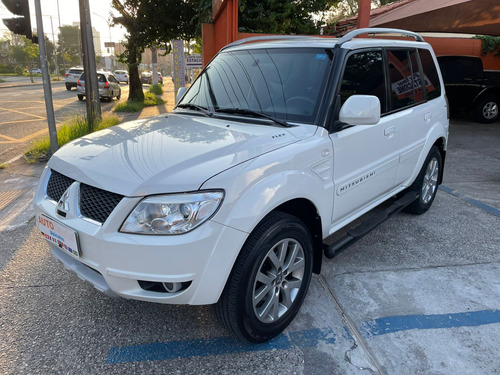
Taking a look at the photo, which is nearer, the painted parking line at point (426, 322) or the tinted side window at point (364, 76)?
the painted parking line at point (426, 322)

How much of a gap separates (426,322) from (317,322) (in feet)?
2.50

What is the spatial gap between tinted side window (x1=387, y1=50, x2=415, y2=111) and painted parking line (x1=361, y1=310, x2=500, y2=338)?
180 centimetres

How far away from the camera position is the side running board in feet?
9.54

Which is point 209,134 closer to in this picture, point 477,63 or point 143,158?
point 143,158

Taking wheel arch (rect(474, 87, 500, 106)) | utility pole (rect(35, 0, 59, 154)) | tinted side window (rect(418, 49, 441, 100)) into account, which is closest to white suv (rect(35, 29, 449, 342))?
tinted side window (rect(418, 49, 441, 100))

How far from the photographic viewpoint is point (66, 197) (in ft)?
7.63

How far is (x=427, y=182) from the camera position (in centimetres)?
446

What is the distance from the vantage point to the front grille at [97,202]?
211cm

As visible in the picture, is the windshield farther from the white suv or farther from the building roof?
the building roof

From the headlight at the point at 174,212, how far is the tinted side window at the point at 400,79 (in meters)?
2.27

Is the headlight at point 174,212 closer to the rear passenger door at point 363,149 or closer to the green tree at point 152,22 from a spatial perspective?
the rear passenger door at point 363,149

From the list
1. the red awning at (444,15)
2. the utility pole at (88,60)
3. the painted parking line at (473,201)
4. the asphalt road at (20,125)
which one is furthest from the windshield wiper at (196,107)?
the red awning at (444,15)

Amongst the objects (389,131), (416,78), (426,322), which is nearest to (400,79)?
(416,78)

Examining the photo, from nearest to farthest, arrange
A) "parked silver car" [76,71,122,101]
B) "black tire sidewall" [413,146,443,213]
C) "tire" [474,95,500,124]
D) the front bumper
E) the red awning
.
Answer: the front bumper
"black tire sidewall" [413,146,443,213]
the red awning
"tire" [474,95,500,124]
"parked silver car" [76,71,122,101]
